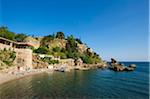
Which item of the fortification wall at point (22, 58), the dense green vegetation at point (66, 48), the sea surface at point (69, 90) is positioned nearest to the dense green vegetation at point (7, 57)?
the fortification wall at point (22, 58)

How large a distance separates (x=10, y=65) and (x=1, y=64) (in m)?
3.08

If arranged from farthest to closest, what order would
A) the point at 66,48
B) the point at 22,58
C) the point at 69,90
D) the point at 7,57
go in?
the point at 66,48 → the point at 22,58 → the point at 7,57 → the point at 69,90

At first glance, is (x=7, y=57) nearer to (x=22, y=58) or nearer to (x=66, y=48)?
(x=22, y=58)

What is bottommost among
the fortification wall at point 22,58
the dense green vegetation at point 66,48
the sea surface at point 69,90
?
the sea surface at point 69,90

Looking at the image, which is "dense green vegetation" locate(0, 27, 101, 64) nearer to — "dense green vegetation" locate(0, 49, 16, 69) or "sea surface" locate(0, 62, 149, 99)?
"dense green vegetation" locate(0, 49, 16, 69)

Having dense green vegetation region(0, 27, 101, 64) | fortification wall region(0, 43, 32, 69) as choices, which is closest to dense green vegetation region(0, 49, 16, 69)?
fortification wall region(0, 43, 32, 69)

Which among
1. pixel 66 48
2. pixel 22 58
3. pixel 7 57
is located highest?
pixel 66 48

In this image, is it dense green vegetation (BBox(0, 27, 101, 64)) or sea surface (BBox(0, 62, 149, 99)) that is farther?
dense green vegetation (BBox(0, 27, 101, 64))

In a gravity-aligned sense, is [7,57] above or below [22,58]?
above

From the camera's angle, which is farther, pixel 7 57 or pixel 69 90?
pixel 7 57

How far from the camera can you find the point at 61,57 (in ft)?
243

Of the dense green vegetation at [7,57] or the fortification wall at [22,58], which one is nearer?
the dense green vegetation at [7,57]

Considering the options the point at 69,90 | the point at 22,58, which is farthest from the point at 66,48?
the point at 69,90

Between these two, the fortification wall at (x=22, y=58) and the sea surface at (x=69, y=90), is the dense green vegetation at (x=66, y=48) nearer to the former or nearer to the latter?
the fortification wall at (x=22, y=58)
